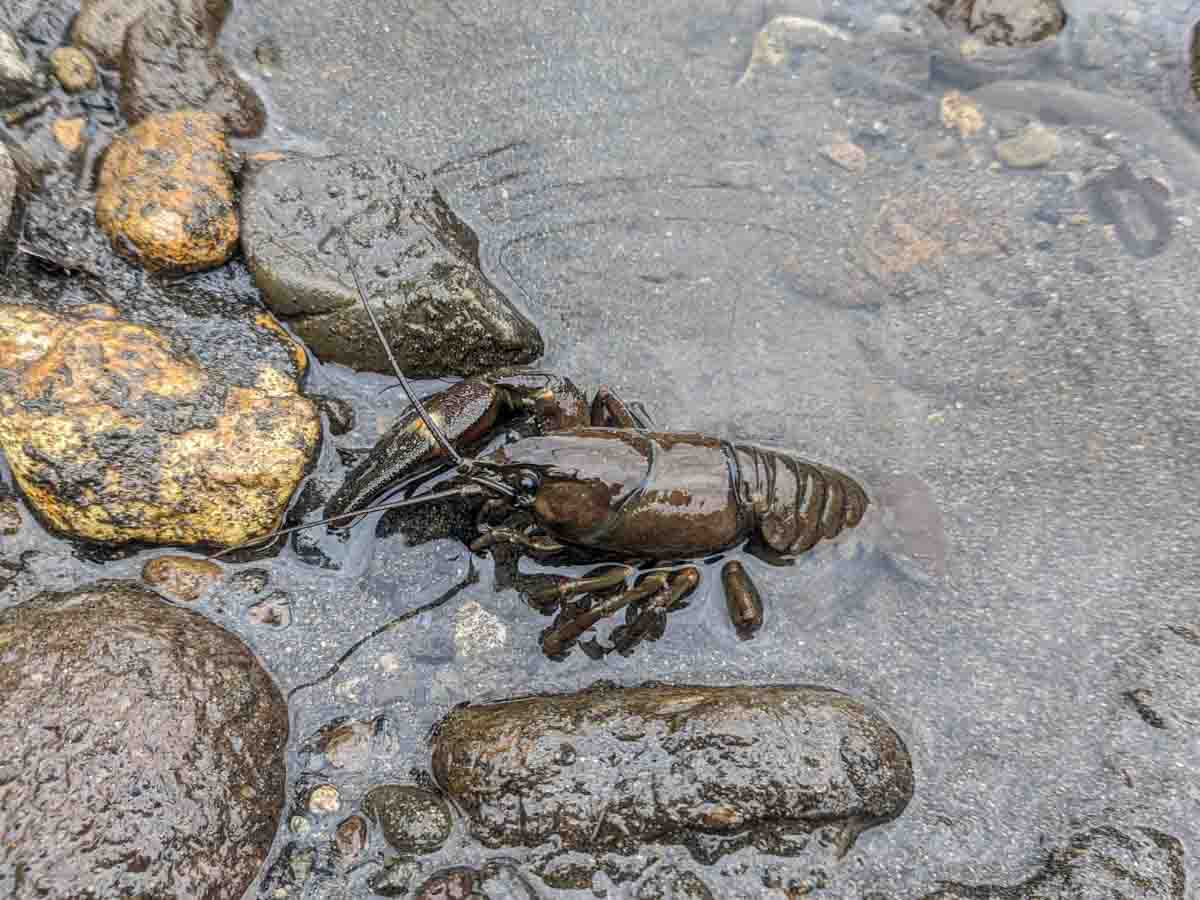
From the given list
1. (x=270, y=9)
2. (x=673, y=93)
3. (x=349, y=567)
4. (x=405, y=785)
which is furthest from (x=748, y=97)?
(x=405, y=785)

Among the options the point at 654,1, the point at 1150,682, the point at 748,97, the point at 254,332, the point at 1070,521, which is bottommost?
the point at 1150,682

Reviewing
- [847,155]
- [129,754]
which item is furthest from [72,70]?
[847,155]

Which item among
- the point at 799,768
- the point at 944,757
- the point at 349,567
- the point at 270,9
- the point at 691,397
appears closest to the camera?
the point at 799,768

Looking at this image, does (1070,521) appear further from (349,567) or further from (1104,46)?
(349,567)

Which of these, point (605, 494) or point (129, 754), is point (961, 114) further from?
point (129, 754)

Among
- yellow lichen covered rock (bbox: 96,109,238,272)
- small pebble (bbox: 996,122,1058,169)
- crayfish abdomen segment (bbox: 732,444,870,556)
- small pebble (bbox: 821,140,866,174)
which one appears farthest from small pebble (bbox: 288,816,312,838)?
small pebble (bbox: 996,122,1058,169)
